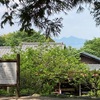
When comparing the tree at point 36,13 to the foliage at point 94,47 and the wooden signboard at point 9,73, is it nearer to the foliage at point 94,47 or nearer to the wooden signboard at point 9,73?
the wooden signboard at point 9,73

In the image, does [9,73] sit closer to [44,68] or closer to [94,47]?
[44,68]

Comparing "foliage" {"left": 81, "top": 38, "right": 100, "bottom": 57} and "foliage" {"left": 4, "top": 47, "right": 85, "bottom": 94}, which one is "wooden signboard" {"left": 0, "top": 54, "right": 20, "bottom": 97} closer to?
"foliage" {"left": 4, "top": 47, "right": 85, "bottom": 94}

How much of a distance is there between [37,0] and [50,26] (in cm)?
53

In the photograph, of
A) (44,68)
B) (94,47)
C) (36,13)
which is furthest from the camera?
(94,47)

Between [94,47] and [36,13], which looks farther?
[94,47]

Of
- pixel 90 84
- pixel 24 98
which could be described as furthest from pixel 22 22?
pixel 90 84

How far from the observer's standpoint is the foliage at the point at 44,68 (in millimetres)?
12062

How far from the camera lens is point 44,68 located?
13586mm

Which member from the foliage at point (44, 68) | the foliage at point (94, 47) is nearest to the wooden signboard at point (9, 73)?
the foliage at point (44, 68)

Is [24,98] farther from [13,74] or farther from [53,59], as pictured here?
[53,59]

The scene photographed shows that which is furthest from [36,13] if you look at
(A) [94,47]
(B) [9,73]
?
(A) [94,47]

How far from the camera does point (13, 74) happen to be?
343 inches

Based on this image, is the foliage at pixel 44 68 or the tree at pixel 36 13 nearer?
the tree at pixel 36 13

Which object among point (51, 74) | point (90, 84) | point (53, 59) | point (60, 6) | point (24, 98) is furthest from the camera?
point (53, 59)
